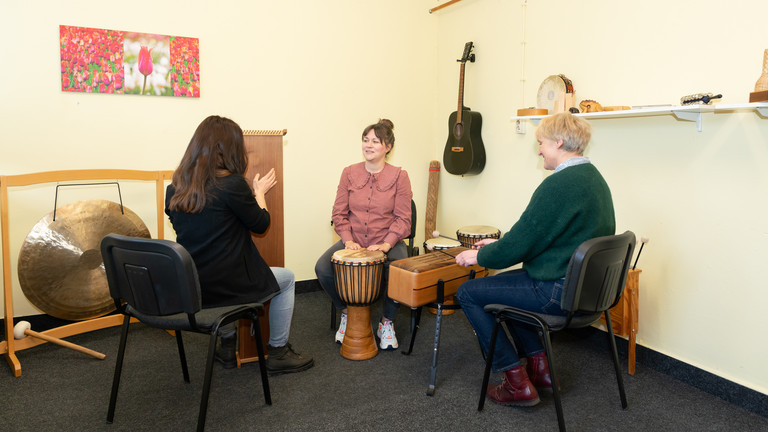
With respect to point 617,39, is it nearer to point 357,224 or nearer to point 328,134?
point 357,224

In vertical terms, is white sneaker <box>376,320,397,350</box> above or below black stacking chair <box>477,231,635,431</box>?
below

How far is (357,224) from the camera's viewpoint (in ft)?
10.7

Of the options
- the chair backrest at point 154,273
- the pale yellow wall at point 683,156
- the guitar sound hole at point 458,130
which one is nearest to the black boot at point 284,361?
the chair backrest at point 154,273

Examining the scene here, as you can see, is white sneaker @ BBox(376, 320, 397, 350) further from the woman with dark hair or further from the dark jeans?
the woman with dark hair

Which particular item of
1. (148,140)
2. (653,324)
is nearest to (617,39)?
(653,324)

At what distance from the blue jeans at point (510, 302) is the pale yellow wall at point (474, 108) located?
0.77m

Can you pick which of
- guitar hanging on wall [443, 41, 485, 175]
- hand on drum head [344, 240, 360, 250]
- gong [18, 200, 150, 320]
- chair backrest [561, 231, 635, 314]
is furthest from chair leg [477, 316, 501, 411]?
gong [18, 200, 150, 320]

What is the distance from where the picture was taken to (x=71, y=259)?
2.82 metres

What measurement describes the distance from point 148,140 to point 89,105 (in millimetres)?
377

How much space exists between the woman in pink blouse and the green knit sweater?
1123 millimetres

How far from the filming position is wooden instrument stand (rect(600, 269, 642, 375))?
258cm

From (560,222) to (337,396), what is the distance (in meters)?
1.23

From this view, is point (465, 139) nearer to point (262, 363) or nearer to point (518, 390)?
point (518, 390)

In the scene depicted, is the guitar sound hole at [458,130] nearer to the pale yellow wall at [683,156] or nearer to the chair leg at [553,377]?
the pale yellow wall at [683,156]
